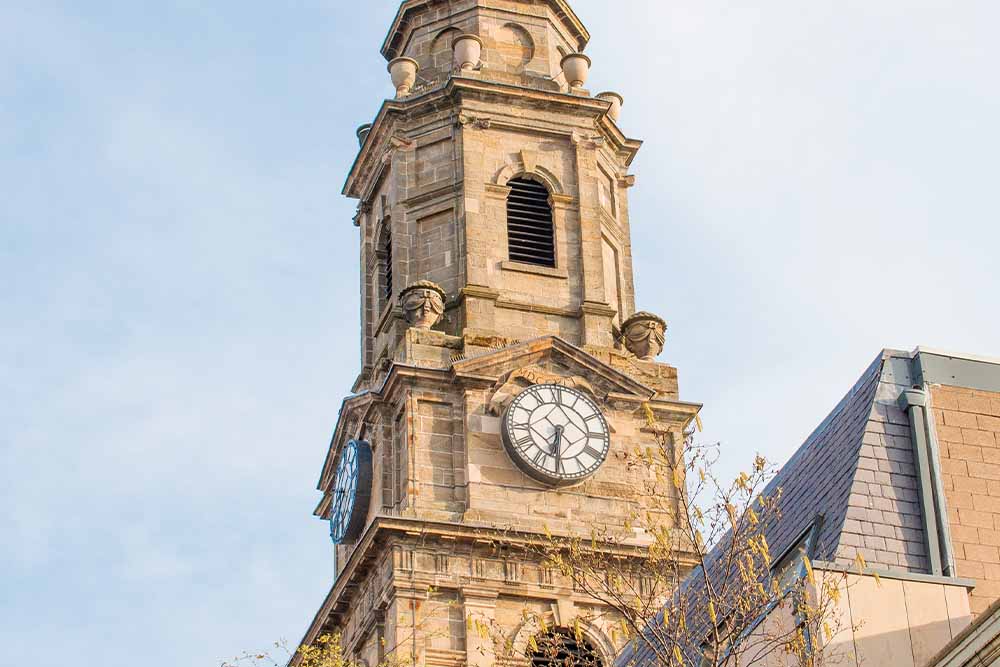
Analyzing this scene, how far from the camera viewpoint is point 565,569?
2878 centimetres

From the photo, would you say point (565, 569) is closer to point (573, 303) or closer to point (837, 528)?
point (837, 528)

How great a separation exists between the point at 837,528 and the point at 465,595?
17326mm

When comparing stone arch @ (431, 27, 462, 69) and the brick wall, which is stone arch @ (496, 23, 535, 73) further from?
the brick wall

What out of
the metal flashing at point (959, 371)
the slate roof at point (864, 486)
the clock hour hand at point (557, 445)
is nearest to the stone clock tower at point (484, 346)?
the clock hour hand at point (557, 445)

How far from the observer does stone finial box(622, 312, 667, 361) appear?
2074 inches

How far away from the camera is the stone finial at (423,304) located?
51.3 metres

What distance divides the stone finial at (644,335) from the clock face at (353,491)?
634 cm

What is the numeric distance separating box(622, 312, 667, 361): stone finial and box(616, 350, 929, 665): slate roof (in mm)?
17805

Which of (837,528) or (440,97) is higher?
(440,97)

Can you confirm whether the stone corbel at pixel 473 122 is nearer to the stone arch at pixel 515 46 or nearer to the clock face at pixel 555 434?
the stone arch at pixel 515 46

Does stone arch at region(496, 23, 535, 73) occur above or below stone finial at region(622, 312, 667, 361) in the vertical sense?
above

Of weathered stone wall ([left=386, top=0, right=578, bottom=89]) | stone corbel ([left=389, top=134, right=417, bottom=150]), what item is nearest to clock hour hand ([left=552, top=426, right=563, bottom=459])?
stone corbel ([left=389, top=134, right=417, bottom=150])

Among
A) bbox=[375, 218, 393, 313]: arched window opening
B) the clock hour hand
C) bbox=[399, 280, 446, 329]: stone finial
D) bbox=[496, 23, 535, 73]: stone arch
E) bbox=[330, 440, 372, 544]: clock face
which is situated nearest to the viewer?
the clock hour hand

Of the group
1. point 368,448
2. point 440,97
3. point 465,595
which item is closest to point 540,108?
point 440,97
